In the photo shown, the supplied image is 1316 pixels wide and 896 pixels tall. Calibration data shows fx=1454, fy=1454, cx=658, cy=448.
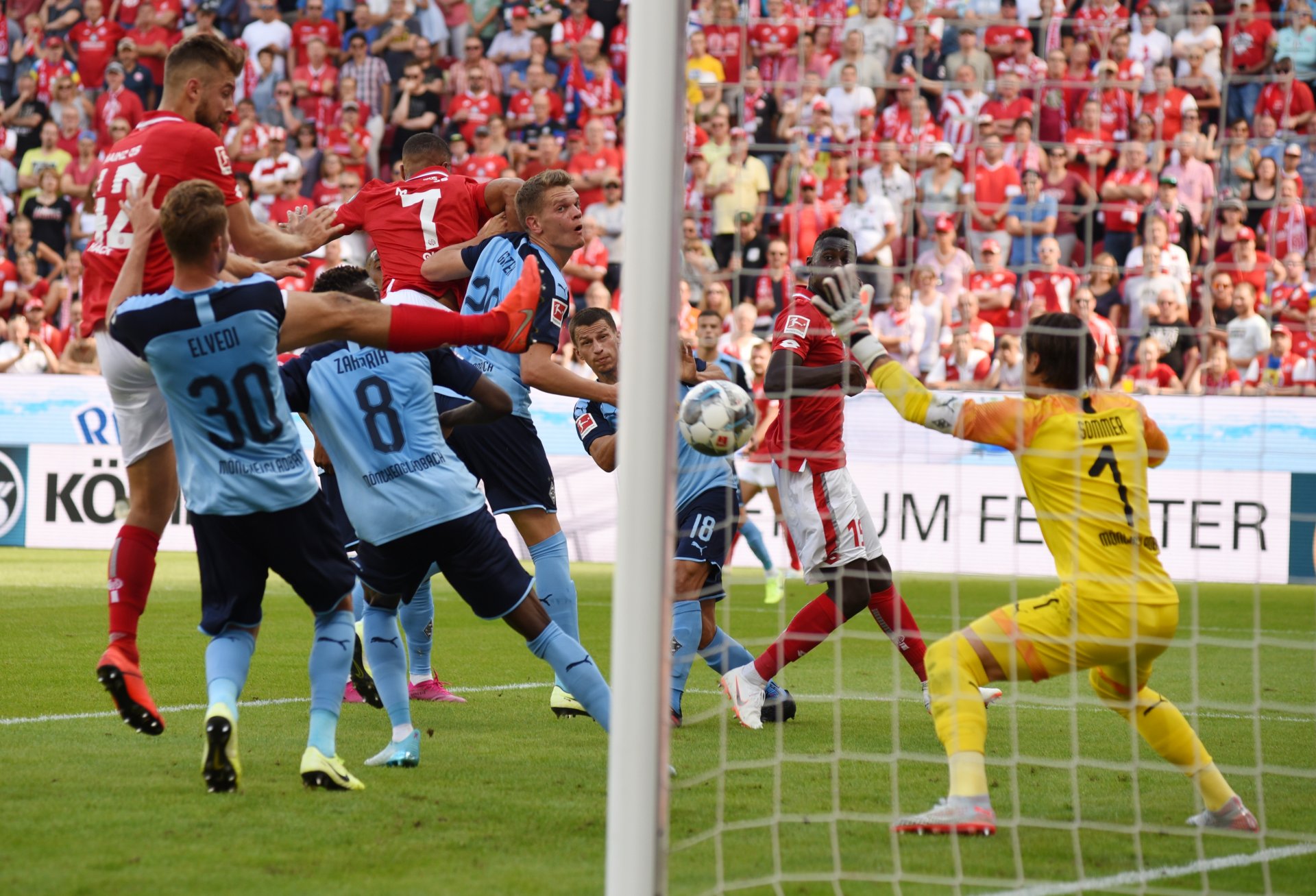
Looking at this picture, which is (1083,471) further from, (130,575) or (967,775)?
(130,575)

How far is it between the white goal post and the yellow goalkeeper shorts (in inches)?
58.8

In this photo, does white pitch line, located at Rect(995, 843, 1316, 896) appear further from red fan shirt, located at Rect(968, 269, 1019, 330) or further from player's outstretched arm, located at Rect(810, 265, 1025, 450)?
red fan shirt, located at Rect(968, 269, 1019, 330)

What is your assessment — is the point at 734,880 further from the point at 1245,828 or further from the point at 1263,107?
the point at 1263,107

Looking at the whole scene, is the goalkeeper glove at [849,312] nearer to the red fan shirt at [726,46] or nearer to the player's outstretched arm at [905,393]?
the player's outstretched arm at [905,393]

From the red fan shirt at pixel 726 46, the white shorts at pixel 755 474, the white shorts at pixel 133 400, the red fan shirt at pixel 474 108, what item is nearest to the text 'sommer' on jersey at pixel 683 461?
the white shorts at pixel 133 400

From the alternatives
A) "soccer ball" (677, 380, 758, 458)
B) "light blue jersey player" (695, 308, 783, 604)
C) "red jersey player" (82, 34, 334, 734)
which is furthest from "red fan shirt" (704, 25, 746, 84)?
"soccer ball" (677, 380, 758, 458)

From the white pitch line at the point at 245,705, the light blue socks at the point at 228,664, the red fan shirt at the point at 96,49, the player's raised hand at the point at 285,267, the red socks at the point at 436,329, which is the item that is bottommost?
the white pitch line at the point at 245,705

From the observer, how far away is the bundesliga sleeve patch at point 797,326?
6652 mm

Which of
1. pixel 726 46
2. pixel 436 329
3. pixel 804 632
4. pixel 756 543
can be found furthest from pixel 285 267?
pixel 756 543

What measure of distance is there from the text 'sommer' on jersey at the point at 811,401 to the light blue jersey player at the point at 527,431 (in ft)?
3.45

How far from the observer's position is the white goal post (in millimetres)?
3672

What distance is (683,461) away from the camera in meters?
7.15

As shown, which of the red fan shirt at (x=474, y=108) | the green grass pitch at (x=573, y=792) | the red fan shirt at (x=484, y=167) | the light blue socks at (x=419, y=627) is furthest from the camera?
the red fan shirt at (x=474, y=108)

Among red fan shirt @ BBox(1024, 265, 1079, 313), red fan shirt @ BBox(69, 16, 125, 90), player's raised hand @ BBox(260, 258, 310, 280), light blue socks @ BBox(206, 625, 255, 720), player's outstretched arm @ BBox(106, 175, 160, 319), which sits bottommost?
light blue socks @ BBox(206, 625, 255, 720)
